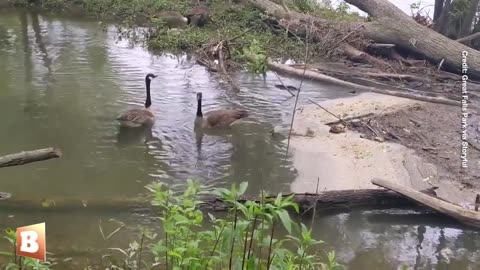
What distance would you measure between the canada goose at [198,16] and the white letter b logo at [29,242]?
1321cm

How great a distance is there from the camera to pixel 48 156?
5.03m

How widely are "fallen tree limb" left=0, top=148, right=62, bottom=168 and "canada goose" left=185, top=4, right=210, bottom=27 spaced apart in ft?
35.8

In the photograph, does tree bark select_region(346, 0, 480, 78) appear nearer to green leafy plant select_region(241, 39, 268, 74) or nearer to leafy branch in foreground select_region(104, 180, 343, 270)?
green leafy plant select_region(241, 39, 268, 74)

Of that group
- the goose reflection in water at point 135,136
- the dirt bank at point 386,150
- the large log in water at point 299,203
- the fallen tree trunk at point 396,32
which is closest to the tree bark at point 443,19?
the fallen tree trunk at point 396,32

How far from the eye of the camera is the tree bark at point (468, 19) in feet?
45.0

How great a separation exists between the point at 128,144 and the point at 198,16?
8030mm

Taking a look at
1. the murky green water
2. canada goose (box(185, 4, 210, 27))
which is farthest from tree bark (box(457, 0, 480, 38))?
canada goose (box(185, 4, 210, 27))

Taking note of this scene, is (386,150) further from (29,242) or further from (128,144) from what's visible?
(29,242)

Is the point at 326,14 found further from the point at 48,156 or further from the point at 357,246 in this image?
the point at 48,156

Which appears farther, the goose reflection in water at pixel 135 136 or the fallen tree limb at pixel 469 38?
the fallen tree limb at pixel 469 38

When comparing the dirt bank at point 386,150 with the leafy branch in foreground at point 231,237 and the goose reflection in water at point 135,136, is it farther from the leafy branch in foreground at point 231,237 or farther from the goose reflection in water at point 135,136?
the leafy branch in foreground at point 231,237

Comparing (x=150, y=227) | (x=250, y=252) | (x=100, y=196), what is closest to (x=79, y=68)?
(x=100, y=196)

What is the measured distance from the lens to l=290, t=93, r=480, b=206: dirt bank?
7371 millimetres

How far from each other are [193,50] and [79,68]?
306 centimetres
